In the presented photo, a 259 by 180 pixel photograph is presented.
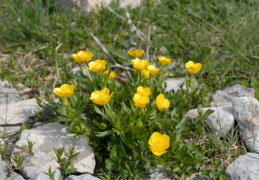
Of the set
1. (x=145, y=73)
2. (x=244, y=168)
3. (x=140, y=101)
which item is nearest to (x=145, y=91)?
(x=140, y=101)

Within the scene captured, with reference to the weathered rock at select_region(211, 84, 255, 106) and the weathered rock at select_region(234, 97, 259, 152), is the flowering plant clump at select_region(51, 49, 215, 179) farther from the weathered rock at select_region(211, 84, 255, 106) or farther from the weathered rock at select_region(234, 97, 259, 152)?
the weathered rock at select_region(211, 84, 255, 106)

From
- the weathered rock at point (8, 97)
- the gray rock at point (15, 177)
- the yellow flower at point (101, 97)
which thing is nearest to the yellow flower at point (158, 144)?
the yellow flower at point (101, 97)

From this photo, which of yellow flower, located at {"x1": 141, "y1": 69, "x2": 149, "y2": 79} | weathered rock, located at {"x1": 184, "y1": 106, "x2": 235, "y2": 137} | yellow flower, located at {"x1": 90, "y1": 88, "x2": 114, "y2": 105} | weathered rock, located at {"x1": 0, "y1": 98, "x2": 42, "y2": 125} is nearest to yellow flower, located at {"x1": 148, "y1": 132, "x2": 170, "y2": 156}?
yellow flower, located at {"x1": 90, "y1": 88, "x2": 114, "y2": 105}

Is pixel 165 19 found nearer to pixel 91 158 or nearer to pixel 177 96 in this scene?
pixel 177 96

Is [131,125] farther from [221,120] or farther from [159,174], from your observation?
[221,120]

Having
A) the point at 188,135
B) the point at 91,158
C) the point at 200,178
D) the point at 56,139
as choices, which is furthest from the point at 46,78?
the point at 200,178

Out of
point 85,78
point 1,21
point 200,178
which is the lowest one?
point 200,178

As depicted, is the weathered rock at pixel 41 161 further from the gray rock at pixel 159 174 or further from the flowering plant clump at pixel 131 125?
the gray rock at pixel 159 174
